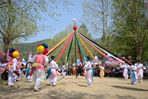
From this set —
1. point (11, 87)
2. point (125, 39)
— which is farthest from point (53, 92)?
point (125, 39)

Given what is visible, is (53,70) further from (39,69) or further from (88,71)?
(39,69)

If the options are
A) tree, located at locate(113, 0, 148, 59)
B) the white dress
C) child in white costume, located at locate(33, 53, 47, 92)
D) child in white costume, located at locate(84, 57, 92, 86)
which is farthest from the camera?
tree, located at locate(113, 0, 148, 59)

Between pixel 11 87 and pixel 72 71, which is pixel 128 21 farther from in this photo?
pixel 11 87

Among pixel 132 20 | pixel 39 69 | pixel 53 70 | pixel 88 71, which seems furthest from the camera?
pixel 132 20

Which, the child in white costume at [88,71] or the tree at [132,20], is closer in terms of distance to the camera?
the child in white costume at [88,71]

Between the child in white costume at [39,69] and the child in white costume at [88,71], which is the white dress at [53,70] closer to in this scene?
the child in white costume at [88,71]

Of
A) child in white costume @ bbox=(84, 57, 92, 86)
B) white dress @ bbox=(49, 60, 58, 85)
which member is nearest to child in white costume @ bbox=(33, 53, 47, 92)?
white dress @ bbox=(49, 60, 58, 85)

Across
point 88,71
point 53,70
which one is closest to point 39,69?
point 53,70

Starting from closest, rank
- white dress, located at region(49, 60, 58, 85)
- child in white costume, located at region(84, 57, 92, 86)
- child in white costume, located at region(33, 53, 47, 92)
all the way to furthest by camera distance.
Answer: child in white costume, located at region(33, 53, 47, 92), white dress, located at region(49, 60, 58, 85), child in white costume, located at region(84, 57, 92, 86)

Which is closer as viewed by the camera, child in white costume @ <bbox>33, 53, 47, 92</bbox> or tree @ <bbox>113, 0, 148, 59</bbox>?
child in white costume @ <bbox>33, 53, 47, 92</bbox>

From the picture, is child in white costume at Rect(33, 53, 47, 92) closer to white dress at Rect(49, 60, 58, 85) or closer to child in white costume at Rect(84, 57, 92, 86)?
white dress at Rect(49, 60, 58, 85)

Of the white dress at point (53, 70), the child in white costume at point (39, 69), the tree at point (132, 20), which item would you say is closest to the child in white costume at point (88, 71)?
the white dress at point (53, 70)

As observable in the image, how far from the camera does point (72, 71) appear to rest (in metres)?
36.3

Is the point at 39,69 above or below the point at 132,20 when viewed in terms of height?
below
